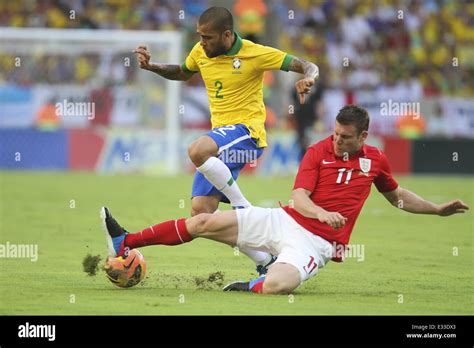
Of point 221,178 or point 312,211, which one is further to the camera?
point 221,178

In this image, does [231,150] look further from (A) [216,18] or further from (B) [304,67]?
(A) [216,18]

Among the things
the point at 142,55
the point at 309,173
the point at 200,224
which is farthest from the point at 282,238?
the point at 142,55

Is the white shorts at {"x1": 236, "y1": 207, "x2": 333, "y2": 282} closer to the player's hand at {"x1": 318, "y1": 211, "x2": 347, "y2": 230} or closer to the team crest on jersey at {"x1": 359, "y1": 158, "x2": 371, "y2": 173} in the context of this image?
the player's hand at {"x1": 318, "y1": 211, "x2": 347, "y2": 230}

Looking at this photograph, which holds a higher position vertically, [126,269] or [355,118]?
[355,118]

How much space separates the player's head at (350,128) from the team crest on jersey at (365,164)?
21cm

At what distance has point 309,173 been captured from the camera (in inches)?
336

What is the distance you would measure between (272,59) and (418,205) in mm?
1926

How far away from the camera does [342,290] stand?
9000mm

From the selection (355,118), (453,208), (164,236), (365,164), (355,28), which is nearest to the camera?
(355,118)

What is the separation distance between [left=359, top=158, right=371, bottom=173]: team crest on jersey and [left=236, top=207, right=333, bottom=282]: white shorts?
71 cm

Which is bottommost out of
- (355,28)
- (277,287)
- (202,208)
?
(277,287)
